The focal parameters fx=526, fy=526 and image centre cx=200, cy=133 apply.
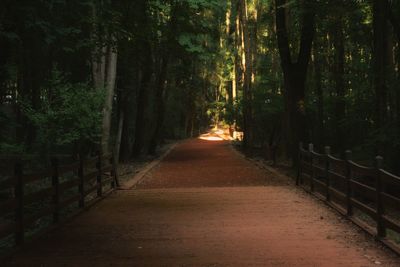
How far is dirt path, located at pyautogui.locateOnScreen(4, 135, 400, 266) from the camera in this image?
257 inches

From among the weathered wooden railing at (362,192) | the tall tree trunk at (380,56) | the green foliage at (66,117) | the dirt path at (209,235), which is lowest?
the dirt path at (209,235)

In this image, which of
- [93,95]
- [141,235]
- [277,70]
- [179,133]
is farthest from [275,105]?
[179,133]

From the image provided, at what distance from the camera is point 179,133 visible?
62.1 metres

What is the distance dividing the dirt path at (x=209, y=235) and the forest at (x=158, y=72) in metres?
2.73

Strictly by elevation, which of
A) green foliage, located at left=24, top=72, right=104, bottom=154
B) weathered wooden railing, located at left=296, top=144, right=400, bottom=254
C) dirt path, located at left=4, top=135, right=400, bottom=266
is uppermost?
green foliage, located at left=24, top=72, right=104, bottom=154

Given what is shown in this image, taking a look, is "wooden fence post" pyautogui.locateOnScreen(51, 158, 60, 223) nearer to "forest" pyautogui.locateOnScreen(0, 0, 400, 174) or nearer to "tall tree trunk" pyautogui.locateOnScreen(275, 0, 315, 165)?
"forest" pyautogui.locateOnScreen(0, 0, 400, 174)

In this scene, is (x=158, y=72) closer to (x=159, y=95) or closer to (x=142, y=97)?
(x=159, y=95)

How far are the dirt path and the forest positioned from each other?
2.73m

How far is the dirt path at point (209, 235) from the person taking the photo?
6527mm

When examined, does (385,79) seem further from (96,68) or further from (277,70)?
(277,70)

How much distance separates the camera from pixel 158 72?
34938 millimetres

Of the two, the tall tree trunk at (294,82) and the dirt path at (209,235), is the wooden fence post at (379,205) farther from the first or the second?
the tall tree trunk at (294,82)

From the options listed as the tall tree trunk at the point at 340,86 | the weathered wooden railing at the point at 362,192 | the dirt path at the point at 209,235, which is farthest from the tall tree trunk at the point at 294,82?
the dirt path at the point at 209,235

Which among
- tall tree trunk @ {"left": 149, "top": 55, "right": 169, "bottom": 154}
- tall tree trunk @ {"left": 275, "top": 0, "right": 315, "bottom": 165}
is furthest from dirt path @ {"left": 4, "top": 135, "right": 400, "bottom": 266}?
tall tree trunk @ {"left": 149, "top": 55, "right": 169, "bottom": 154}
